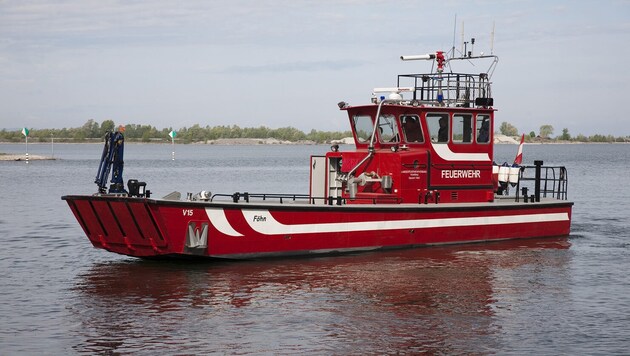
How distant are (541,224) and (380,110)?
5460 mm

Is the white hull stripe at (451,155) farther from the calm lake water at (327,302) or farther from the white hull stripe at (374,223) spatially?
the calm lake water at (327,302)

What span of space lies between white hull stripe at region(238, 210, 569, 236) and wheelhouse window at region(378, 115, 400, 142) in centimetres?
198

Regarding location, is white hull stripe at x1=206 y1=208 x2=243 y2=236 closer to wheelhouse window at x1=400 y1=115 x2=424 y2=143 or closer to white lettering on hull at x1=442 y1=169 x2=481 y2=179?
wheelhouse window at x1=400 y1=115 x2=424 y2=143

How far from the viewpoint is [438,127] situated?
19.3 m

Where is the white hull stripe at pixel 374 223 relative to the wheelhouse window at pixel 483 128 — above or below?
below

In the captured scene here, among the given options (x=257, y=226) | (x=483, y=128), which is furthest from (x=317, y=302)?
(x=483, y=128)

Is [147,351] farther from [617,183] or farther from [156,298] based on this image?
[617,183]

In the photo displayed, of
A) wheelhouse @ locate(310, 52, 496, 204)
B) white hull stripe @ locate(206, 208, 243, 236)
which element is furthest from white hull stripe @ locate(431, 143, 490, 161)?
white hull stripe @ locate(206, 208, 243, 236)

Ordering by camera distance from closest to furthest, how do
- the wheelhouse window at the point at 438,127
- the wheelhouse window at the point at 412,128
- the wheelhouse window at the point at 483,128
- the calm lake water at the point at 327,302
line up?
the calm lake water at the point at 327,302
the wheelhouse window at the point at 412,128
the wheelhouse window at the point at 438,127
the wheelhouse window at the point at 483,128

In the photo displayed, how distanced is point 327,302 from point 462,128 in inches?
295

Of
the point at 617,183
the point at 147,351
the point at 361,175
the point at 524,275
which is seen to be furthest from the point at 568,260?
the point at 617,183

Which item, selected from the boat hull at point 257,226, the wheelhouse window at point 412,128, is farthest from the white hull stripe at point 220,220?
the wheelhouse window at point 412,128

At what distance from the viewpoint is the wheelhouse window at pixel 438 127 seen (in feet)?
62.7

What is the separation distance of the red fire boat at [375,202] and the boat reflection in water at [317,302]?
490 mm
